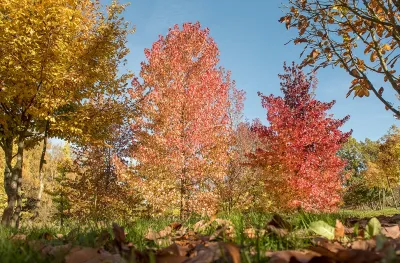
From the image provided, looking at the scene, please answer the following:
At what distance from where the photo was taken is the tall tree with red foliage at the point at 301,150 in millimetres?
9180

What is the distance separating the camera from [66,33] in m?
6.91

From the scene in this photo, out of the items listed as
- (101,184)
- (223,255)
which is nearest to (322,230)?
(223,255)

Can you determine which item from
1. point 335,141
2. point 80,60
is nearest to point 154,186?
point 80,60

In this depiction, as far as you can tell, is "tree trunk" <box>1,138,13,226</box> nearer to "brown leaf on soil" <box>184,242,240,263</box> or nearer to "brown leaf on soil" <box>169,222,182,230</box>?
"brown leaf on soil" <box>169,222,182,230</box>

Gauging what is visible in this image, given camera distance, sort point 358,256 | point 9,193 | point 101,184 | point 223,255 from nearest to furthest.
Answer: point 358,256
point 223,255
point 9,193
point 101,184

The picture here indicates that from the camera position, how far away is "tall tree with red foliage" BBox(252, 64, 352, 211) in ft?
30.1

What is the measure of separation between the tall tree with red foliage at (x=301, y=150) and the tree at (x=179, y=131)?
1502 millimetres

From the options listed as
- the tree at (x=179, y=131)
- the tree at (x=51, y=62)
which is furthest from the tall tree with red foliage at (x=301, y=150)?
the tree at (x=51, y=62)

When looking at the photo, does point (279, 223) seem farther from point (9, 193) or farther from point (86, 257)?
point (9, 193)

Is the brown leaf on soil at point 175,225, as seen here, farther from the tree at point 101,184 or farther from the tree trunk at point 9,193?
the tree at point 101,184

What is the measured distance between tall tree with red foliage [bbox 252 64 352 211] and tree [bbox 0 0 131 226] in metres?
4.83

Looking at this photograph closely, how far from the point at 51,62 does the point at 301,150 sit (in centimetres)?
717

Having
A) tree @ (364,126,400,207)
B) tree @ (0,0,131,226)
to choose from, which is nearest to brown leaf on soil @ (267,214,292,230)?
tree @ (0,0,131,226)

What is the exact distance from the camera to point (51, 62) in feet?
22.8
